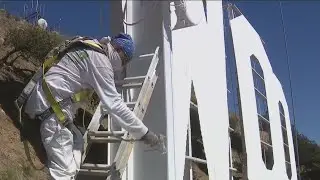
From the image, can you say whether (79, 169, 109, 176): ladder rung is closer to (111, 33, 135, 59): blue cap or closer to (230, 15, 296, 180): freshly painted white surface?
(111, 33, 135, 59): blue cap

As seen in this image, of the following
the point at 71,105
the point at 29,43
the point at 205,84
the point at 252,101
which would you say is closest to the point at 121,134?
the point at 71,105

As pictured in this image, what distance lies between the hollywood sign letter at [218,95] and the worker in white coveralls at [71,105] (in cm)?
97

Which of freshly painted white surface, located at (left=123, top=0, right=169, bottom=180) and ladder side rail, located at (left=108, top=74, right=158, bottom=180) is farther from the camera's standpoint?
freshly painted white surface, located at (left=123, top=0, right=169, bottom=180)

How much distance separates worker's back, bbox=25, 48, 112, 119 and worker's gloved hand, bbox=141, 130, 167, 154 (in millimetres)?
603

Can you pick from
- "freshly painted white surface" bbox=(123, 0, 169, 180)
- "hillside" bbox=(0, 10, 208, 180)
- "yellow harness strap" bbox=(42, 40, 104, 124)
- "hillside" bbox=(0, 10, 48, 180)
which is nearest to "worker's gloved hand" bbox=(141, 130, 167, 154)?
"freshly painted white surface" bbox=(123, 0, 169, 180)

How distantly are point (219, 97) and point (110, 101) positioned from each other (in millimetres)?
2621

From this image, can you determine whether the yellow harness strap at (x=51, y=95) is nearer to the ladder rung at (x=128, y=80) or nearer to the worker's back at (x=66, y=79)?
the worker's back at (x=66, y=79)

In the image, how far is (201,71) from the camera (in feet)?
17.6

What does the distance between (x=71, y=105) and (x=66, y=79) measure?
0.21m

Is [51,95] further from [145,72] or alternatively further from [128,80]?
[145,72]

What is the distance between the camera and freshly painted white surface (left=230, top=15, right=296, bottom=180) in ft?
21.3

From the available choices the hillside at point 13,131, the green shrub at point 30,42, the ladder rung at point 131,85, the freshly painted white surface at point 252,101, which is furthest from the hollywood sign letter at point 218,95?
the green shrub at point 30,42

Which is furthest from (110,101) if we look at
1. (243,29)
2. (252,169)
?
(243,29)

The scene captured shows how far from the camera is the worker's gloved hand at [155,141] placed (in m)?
3.52
